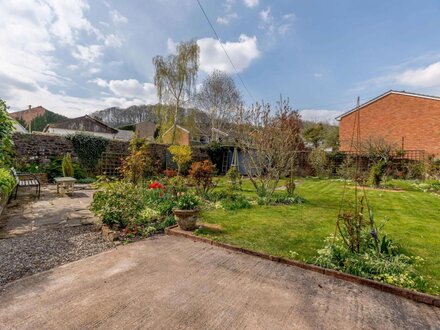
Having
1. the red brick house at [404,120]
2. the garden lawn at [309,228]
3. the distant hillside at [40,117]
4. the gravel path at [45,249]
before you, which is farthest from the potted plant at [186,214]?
the distant hillside at [40,117]

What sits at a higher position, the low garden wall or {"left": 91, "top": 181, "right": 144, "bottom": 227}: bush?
the low garden wall

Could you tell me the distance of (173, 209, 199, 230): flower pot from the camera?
4.58 m

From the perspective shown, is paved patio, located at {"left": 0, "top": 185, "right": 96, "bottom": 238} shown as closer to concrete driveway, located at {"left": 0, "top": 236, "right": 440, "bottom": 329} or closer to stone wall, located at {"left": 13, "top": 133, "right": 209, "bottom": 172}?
concrete driveway, located at {"left": 0, "top": 236, "right": 440, "bottom": 329}

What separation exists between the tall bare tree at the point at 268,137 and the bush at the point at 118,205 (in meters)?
4.29

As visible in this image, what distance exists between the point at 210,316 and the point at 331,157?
702 inches

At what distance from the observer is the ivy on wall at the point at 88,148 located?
12375mm

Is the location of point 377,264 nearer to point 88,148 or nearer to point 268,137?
point 268,137

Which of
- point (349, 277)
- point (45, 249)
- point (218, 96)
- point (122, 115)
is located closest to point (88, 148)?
point (45, 249)

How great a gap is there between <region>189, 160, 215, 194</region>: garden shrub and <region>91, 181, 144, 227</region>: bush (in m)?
2.51

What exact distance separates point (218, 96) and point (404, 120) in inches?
757

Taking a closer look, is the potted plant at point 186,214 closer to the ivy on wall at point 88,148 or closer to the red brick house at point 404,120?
the ivy on wall at point 88,148

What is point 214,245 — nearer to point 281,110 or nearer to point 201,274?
point 201,274

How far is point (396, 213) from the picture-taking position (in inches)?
258

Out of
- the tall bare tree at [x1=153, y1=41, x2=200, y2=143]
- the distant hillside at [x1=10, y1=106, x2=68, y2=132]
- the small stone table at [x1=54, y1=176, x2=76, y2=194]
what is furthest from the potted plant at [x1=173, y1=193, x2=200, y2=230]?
the distant hillside at [x1=10, y1=106, x2=68, y2=132]
